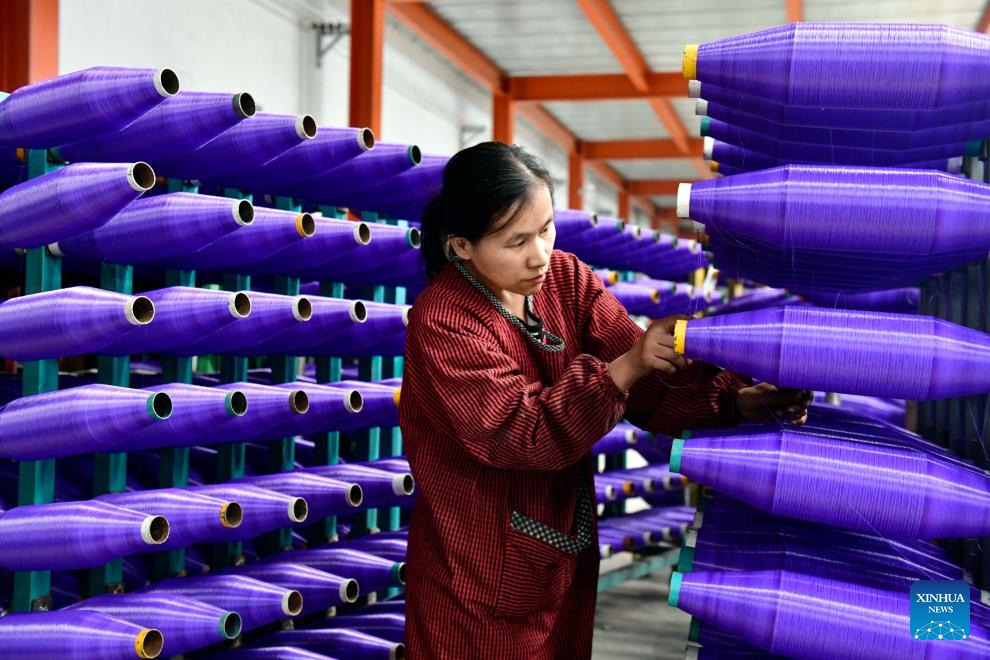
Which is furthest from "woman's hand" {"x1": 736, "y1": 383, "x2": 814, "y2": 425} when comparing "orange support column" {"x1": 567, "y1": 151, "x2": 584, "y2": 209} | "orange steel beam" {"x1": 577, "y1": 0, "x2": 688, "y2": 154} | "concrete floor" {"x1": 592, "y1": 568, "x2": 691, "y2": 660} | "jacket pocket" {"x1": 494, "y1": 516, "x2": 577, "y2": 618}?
"orange support column" {"x1": 567, "y1": 151, "x2": 584, "y2": 209}

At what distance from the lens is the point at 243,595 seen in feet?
7.24

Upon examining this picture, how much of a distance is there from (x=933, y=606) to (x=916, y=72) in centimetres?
63

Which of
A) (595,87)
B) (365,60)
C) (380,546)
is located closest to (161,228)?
(380,546)

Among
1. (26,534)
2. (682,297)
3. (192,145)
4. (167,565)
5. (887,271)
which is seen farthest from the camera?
(682,297)

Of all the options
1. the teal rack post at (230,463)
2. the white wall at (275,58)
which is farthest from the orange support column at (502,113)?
the teal rack post at (230,463)

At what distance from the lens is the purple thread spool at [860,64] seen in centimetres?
125

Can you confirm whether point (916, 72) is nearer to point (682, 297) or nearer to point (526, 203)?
point (526, 203)

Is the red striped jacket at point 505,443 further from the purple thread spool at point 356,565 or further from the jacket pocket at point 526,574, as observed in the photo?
the purple thread spool at point 356,565

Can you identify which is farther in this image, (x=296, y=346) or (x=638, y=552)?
(x=638, y=552)

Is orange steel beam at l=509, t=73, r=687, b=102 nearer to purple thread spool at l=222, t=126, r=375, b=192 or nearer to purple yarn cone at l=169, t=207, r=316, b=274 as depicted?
purple thread spool at l=222, t=126, r=375, b=192

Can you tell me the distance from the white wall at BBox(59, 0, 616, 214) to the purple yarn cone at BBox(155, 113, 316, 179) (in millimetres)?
1819

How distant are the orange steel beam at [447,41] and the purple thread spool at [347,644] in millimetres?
7058

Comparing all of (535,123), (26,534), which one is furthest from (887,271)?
(535,123)

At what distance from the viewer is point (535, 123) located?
516 inches
